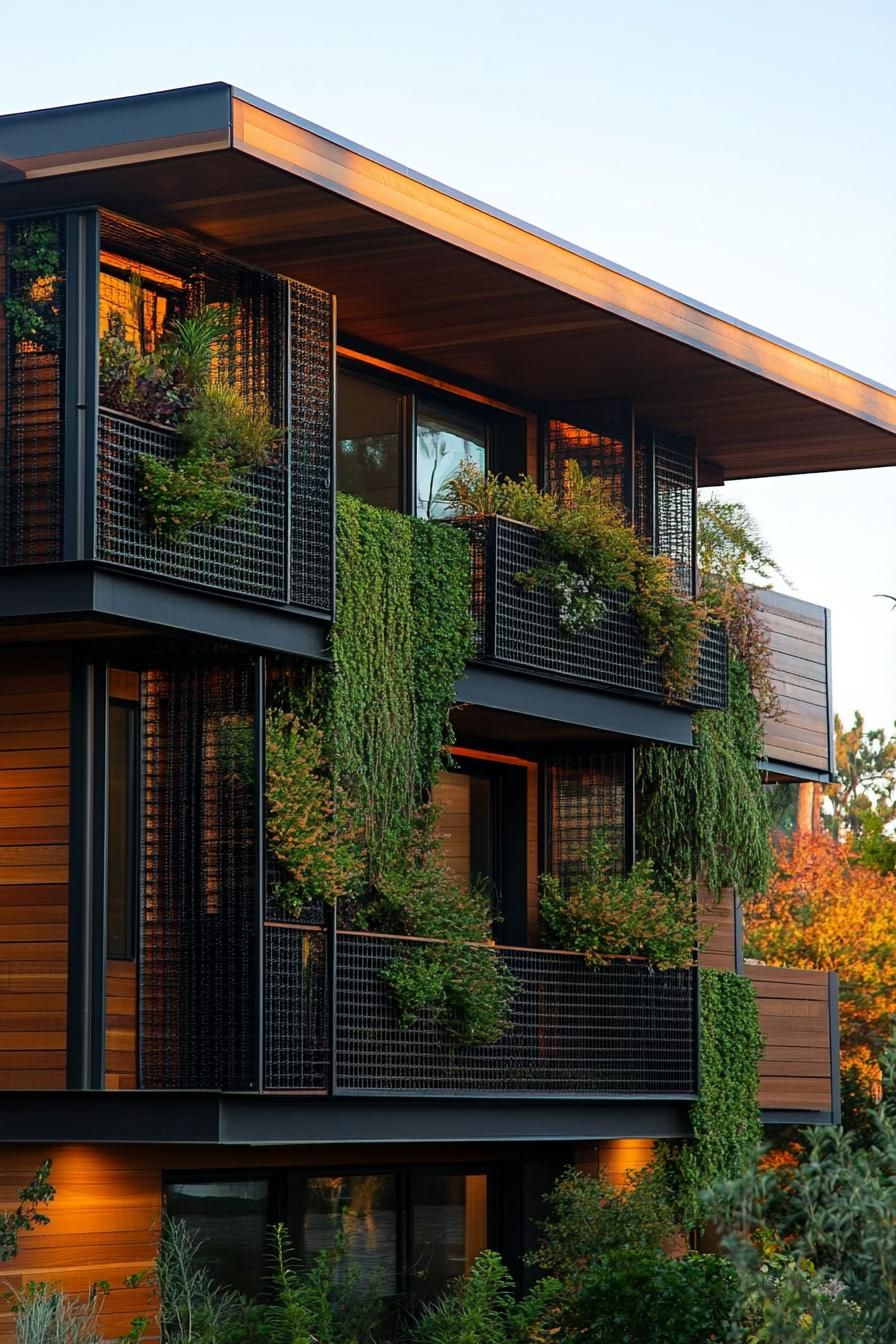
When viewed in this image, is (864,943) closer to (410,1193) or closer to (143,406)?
(410,1193)

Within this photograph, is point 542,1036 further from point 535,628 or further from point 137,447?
point 137,447

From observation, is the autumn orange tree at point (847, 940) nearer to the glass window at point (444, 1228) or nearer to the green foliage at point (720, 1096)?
the green foliage at point (720, 1096)

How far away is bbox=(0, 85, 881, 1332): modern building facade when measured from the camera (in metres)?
15.3

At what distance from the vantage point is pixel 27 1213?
15.6 m

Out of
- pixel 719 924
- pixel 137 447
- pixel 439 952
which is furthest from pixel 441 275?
pixel 719 924

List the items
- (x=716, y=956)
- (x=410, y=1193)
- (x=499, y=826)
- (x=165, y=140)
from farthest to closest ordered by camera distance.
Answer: (x=716, y=956) < (x=499, y=826) < (x=410, y=1193) < (x=165, y=140)

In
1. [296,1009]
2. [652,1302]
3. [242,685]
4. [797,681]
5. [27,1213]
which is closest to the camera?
[652,1302]

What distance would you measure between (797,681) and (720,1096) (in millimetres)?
5196

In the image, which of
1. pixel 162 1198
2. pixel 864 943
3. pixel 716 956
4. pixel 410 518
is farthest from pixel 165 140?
pixel 864 943

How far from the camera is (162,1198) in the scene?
16.8 m

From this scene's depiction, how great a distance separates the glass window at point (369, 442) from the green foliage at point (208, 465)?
132 inches

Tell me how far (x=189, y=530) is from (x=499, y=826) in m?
6.68

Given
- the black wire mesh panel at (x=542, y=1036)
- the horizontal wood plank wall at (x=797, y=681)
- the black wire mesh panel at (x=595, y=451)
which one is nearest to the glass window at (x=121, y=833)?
the black wire mesh panel at (x=542, y=1036)

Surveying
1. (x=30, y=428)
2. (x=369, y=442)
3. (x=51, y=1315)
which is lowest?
(x=51, y=1315)
